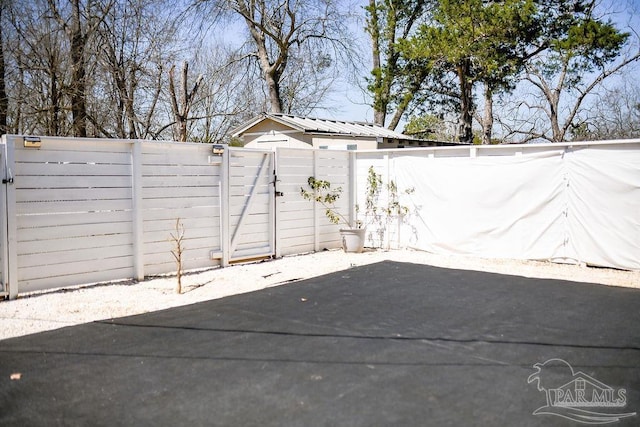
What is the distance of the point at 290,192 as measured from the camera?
26.8 feet

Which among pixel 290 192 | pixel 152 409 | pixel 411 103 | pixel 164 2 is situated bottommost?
pixel 152 409

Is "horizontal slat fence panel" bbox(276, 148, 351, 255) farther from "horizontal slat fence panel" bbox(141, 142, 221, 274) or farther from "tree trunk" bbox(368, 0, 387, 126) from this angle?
"tree trunk" bbox(368, 0, 387, 126)

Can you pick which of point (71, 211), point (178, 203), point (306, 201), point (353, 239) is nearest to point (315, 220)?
point (306, 201)

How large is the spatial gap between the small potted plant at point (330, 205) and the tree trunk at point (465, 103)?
261 inches

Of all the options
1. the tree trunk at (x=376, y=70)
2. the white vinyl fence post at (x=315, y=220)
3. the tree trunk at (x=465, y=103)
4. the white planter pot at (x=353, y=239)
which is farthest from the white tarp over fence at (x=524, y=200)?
the tree trunk at (x=376, y=70)

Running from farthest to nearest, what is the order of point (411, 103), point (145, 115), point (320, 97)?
point (320, 97) → point (411, 103) → point (145, 115)

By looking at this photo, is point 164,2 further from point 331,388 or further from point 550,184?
point 331,388

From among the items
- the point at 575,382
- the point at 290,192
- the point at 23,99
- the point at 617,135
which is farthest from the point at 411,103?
the point at 575,382

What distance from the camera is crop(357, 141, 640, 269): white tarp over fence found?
6.75 metres

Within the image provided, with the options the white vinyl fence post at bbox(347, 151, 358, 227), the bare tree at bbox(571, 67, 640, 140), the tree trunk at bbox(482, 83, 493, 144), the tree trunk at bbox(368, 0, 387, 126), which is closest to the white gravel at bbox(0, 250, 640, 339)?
the white vinyl fence post at bbox(347, 151, 358, 227)

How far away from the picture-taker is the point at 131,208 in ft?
20.4

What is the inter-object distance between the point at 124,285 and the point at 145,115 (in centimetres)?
640
